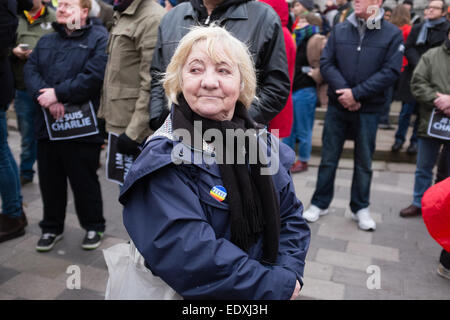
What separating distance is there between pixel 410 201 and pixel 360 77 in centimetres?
174

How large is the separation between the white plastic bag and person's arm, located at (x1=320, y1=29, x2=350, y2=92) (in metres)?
2.85

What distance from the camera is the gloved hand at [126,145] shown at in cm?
288

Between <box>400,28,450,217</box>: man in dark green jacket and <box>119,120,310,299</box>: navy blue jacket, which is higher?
<box>119,120,310,299</box>: navy blue jacket

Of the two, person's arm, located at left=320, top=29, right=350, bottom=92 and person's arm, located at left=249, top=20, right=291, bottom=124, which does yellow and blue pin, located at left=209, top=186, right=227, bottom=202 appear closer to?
person's arm, located at left=249, top=20, right=291, bottom=124

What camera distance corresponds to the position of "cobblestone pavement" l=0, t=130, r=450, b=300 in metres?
3.00

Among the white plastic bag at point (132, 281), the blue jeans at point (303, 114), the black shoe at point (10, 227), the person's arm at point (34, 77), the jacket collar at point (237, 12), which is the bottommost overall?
the black shoe at point (10, 227)

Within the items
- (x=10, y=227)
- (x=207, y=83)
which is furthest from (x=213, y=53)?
(x=10, y=227)

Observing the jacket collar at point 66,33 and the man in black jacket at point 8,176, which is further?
the man in black jacket at point 8,176

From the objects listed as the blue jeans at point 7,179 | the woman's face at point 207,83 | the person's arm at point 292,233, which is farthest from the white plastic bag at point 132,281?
the blue jeans at point 7,179

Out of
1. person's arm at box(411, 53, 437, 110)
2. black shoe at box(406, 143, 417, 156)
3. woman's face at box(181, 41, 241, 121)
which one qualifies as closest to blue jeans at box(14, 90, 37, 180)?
woman's face at box(181, 41, 241, 121)

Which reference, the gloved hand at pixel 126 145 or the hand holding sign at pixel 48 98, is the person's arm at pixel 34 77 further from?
the gloved hand at pixel 126 145

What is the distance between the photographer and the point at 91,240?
3.52 meters

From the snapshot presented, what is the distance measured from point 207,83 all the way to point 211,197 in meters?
0.42

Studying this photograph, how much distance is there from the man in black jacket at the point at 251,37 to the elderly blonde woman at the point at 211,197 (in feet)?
2.53
